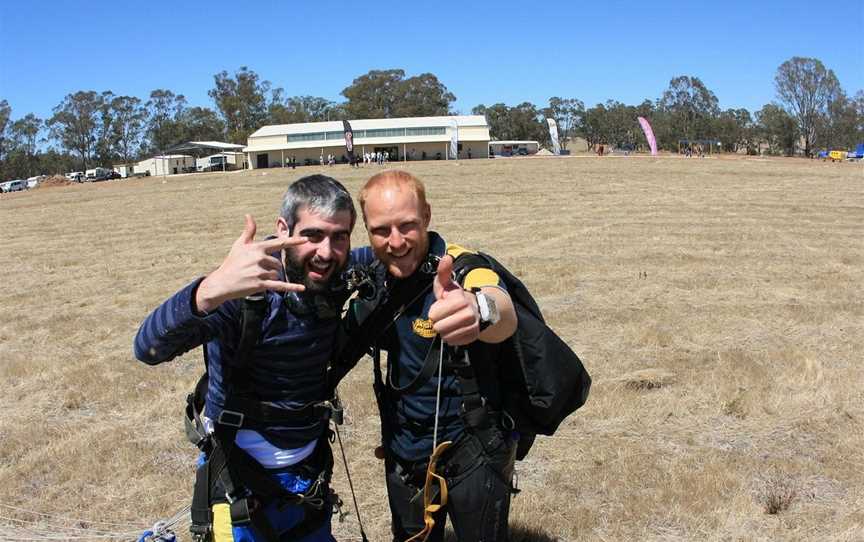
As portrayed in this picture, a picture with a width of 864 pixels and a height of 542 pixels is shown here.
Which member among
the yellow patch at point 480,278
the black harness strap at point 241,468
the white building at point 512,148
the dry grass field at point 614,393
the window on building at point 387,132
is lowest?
the dry grass field at point 614,393

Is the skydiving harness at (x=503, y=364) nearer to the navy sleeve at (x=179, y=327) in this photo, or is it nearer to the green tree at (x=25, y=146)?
the navy sleeve at (x=179, y=327)

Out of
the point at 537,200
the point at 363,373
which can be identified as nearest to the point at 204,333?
the point at 363,373

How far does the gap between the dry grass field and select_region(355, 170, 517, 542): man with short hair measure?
1.97 metres

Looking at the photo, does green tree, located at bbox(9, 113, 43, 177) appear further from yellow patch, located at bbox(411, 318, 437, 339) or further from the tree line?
yellow patch, located at bbox(411, 318, 437, 339)

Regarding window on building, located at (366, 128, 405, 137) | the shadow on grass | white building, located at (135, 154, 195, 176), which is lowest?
the shadow on grass

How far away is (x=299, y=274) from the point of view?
252 centimetres

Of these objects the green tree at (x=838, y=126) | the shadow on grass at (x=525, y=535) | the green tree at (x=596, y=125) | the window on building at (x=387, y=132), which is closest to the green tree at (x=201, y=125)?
the window on building at (x=387, y=132)

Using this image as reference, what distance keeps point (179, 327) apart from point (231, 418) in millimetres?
477

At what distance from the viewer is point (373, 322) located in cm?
271

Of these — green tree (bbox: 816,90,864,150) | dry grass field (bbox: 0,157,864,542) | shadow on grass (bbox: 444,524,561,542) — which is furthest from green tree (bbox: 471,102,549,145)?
shadow on grass (bbox: 444,524,561,542)

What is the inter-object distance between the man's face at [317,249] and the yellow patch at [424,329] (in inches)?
14.9

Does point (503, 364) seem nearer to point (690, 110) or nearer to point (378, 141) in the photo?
point (378, 141)

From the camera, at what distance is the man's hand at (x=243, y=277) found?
7.26 feet

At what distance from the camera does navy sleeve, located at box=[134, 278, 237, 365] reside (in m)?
2.32
